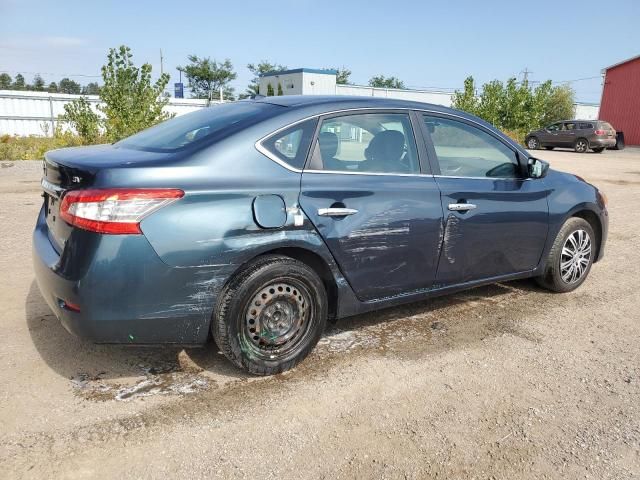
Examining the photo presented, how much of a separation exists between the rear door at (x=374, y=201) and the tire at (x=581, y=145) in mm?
27129

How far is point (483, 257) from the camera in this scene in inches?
155

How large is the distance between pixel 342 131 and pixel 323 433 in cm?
186

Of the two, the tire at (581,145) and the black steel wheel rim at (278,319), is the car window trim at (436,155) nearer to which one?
the black steel wheel rim at (278,319)

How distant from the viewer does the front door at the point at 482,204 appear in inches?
146

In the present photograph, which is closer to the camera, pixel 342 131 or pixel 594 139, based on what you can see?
pixel 342 131

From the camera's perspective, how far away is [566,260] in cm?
466

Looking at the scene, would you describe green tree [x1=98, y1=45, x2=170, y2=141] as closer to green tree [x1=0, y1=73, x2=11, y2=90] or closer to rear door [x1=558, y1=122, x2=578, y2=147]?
rear door [x1=558, y1=122, x2=578, y2=147]

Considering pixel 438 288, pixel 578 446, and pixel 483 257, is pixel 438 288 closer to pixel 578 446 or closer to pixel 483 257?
pixel 483 257

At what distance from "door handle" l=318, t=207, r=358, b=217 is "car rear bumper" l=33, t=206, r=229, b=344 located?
2.25 ft

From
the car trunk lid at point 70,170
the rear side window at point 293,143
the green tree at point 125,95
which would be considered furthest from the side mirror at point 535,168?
the green tree at point 125,95

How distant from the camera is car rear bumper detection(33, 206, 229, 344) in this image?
255 centimetres

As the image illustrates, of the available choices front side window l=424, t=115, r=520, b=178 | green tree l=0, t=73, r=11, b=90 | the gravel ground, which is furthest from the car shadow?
green tree l=0, t=73, r=11, b=90

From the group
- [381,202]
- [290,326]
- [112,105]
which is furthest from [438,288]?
[112,105]

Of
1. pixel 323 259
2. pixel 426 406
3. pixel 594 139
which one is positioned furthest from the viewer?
pixel 594 139
